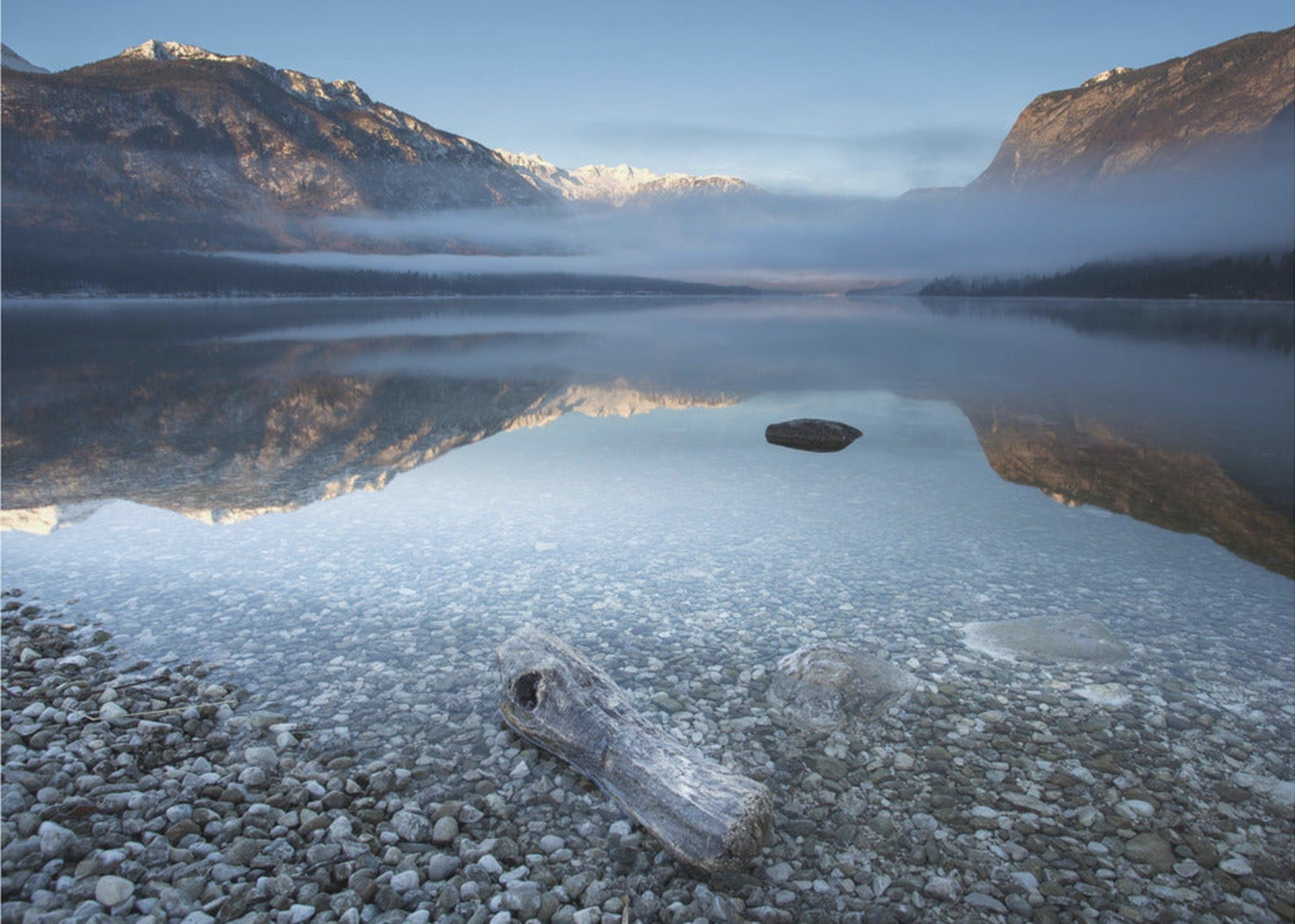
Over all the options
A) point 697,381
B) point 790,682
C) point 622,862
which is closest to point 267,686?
point 622,862

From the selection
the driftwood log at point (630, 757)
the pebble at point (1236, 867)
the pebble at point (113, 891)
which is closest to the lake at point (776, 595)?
the pebble at point (1236, 867)

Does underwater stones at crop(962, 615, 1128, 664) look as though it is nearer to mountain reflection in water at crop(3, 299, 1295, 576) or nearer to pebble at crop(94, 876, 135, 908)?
mountain reflection in water at crop(3, 299, 1295, 576)

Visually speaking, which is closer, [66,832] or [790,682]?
[66,832]

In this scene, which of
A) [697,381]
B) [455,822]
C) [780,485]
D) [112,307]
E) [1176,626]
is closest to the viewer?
[455,822]

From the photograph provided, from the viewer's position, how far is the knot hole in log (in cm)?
789

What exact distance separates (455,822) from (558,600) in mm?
5242

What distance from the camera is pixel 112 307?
173625 mm

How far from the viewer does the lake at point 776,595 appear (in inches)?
265

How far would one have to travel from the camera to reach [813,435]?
80.2 feet

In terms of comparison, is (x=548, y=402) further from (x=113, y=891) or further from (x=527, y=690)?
(x=113, y=891)

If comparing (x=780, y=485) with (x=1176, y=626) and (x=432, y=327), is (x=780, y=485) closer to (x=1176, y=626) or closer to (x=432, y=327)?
(x=1176, y=626)

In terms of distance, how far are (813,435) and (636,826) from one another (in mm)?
19146

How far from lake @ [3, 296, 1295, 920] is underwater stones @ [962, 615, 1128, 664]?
11cm

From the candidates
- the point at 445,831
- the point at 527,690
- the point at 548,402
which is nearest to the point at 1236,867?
the point at 527,690
